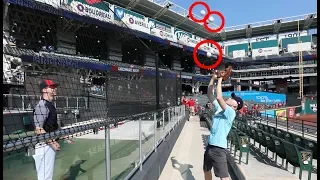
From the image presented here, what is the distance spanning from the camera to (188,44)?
52.6 meters

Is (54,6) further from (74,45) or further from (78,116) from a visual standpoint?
(78,116)

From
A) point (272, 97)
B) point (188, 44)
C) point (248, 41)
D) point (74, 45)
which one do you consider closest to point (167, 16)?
point (188, 44)

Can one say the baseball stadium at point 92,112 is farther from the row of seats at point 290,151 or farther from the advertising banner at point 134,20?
the advertising banner at point 134,20

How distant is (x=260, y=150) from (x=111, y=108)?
4.59m

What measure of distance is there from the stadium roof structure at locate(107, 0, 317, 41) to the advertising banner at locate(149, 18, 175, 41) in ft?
14.0

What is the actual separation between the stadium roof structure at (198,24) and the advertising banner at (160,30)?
427 cm

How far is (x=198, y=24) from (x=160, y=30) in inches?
661

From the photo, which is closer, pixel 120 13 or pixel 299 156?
pixel 299 156

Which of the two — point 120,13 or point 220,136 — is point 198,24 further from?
point 220,136

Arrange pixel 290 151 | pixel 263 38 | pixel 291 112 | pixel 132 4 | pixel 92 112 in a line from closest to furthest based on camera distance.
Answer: pixel 92 112 → pixel 290 151 → pixel 291 112 → pixel 132 4 → pixel 263 38

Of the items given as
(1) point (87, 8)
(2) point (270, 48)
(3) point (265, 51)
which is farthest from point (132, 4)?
(1) point (87, 8)

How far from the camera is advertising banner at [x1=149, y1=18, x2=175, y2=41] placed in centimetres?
4219

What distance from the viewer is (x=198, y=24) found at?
58.8m

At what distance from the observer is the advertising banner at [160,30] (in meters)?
42.2
